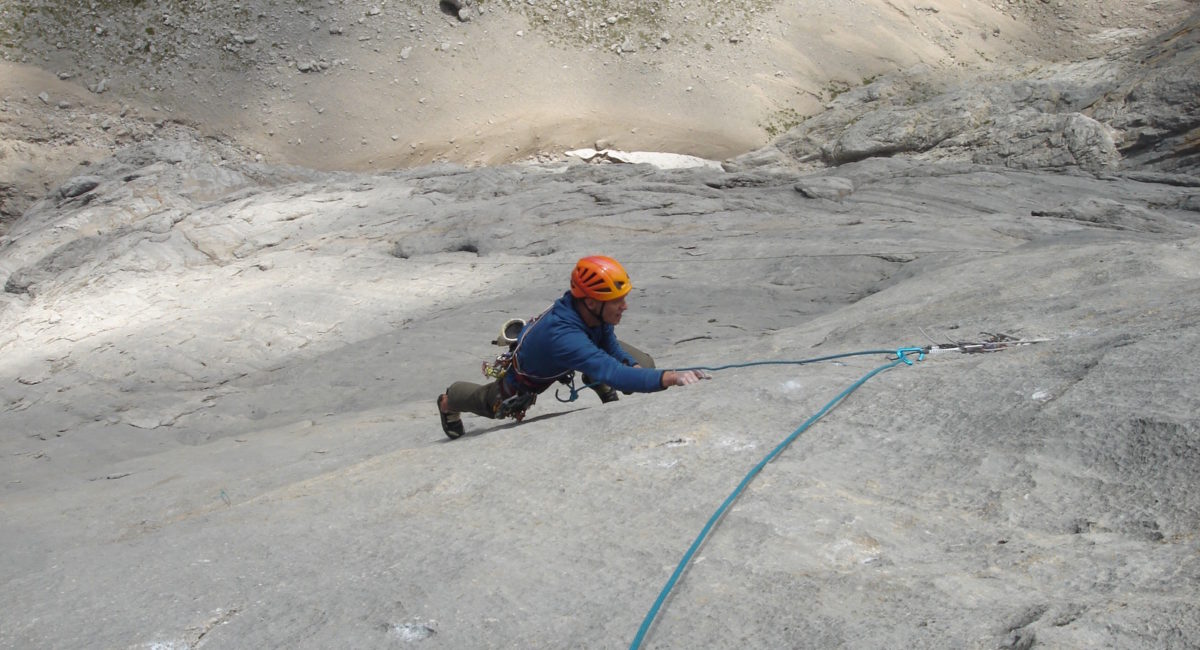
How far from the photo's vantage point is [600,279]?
5.44 m

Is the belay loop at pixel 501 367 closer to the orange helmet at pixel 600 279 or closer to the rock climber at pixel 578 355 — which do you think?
the rock climber at pixel 578 355

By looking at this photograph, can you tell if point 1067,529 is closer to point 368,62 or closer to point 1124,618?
point 1124,618

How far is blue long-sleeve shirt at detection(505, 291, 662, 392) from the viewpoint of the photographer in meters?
5.39

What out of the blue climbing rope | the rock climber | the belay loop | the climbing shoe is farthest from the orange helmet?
the climbing shoe

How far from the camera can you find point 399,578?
3672mm

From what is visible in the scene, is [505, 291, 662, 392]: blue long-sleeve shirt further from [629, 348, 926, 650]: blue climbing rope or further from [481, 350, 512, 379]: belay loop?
[629, 348, 926, 650]: blue climbing rope

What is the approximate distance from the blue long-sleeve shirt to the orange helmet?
15 centimetres

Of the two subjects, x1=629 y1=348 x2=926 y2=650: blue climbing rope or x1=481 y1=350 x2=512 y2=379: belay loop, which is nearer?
x1=629 y1=348 x2=926 y2=650: blue climbing rope

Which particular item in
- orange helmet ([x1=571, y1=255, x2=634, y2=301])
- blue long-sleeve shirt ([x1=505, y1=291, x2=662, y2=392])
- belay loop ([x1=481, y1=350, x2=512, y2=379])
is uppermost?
orange helmet ([x1=571, y1=255, x2=634, y2=301])

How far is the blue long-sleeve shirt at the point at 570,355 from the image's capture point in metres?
5.39

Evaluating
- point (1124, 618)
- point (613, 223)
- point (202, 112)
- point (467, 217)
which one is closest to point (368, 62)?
point (202, 112)

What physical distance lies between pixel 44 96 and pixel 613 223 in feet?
67.1

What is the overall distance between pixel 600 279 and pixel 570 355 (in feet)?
1.65

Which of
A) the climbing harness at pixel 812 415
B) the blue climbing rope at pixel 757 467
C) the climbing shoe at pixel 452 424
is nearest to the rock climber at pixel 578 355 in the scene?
the climbing shoe at pixel 452 424
